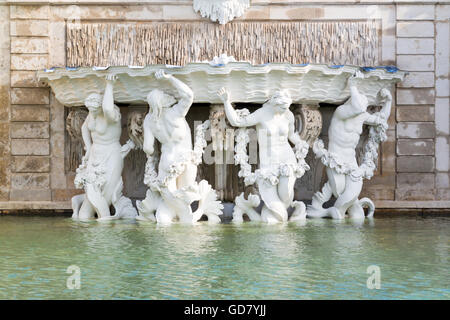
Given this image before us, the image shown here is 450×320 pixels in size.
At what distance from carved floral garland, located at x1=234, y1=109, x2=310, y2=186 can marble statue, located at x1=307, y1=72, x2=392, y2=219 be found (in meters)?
0.47

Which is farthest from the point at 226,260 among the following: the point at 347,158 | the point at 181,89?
the point at 347,158

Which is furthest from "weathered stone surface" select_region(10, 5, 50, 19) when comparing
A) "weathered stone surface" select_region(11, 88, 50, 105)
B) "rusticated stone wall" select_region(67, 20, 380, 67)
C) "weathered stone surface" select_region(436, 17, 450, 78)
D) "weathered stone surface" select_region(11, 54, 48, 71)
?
"weathered stone surface" select_region(436, 17, 450, 78)

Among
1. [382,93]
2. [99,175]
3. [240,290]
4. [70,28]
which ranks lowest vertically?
[240,290]

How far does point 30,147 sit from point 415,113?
230 inches

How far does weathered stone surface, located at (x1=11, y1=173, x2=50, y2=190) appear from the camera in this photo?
37.1ft

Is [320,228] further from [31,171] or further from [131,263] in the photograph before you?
[31,171]

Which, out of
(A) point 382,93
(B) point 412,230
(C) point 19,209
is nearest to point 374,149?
(A) point 382,93

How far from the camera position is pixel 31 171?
11.3 metres

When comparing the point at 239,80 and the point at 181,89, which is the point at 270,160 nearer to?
the point at 239,80

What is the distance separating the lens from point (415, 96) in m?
11.3

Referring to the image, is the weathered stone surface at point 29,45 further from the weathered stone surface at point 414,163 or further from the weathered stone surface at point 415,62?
the weathered stone surface at point 414,163

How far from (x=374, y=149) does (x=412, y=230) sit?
1.79 m

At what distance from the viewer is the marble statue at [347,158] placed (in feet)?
32.0

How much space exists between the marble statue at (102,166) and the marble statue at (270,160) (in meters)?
Answer: 1.57
